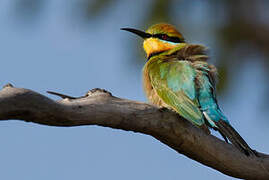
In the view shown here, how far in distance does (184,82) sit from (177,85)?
0.18ft

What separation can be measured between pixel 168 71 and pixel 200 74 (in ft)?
0.69

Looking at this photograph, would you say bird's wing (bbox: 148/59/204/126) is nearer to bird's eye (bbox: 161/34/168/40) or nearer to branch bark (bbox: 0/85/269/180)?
branch bark (bbox: 0/85/269/180)

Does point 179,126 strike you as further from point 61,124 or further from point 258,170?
point 61,124

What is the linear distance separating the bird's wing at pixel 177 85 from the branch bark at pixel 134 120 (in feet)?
0.63

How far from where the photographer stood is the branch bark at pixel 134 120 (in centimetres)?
196

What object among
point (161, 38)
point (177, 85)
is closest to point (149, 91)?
point (177, 85)

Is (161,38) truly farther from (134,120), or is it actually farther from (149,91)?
(134,120)

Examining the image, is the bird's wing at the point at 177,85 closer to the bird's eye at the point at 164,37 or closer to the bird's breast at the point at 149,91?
the bird's breast at the point at 149,91

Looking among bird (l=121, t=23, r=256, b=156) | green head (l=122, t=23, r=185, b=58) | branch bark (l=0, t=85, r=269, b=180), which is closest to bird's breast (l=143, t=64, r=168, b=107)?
bird (l=121, t=23, r=256, b=156)

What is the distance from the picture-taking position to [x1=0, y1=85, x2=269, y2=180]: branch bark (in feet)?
6.42

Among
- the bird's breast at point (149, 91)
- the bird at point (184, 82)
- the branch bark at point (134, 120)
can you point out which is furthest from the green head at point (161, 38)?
the branch bark at point (134, 120)

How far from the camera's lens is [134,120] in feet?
7.76

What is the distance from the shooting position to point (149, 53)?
3.77 meters

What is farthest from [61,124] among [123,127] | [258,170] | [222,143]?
[258,170]
